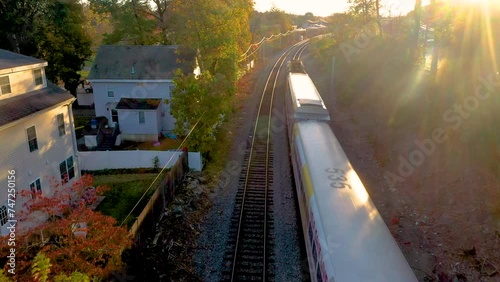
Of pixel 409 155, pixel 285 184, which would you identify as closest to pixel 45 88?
pixel 285 184

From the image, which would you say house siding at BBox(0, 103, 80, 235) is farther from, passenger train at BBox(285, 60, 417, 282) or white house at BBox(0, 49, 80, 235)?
passenger train at BBox(285, 60, 417, 282)

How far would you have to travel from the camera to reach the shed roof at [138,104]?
92.8 ft

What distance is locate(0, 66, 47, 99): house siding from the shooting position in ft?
54.0

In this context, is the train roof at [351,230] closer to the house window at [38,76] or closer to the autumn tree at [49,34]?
the house window at [38,76]

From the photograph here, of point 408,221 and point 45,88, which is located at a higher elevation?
point 45,88

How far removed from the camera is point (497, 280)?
12.2m

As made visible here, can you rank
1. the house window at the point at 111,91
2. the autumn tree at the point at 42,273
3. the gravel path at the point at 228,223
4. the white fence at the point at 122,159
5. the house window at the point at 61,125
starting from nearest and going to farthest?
the autumn tree at the point at 42,273, the gravel path at the point at 228,223, the house window at the point at 61,125, the white fence at the point at 122,159, the house window at the point at 111,91

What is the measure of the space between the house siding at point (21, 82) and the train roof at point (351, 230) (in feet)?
43.1

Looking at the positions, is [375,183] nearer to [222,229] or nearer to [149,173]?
[222,229]

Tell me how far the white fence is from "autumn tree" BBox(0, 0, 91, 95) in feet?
53.6

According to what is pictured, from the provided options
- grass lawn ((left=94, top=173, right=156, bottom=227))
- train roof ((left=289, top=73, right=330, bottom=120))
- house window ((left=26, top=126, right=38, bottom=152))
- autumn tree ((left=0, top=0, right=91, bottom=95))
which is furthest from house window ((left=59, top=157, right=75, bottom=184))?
autumn tree ((left=0, top=0, right=91, bottom=95))

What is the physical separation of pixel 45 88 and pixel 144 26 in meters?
23.5

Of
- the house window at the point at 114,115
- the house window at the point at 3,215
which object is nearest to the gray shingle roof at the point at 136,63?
the house window at the point at 114,115

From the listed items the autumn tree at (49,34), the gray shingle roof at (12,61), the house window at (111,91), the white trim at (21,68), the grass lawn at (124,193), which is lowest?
the grass lawn at (124,193)
